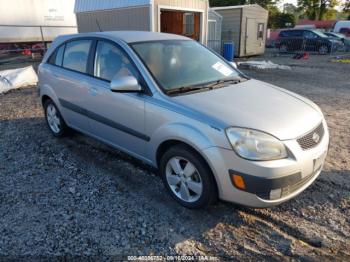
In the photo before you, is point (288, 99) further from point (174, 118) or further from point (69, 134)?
point (69, 134)

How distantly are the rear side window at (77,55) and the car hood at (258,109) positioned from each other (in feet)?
5.74

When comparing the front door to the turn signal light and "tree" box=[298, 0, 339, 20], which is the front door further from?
"tree" box=[298, 0, 339, 20]

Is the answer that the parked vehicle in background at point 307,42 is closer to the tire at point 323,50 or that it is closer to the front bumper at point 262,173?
the tire at point 323,50

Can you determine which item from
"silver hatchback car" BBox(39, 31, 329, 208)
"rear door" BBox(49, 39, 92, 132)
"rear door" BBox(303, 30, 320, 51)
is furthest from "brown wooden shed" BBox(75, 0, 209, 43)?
"rear door" BBox(303, 30, 320, 51)

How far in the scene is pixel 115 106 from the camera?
11.8 ft

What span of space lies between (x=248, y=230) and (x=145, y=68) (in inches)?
76.6

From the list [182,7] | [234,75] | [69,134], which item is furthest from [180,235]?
[182,7]

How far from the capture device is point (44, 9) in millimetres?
16984

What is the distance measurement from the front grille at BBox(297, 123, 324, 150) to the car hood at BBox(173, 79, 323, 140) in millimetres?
48

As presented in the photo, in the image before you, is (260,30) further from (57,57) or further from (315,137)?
(315,137)

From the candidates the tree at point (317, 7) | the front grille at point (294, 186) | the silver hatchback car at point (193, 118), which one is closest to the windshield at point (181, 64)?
the silver hatchback car at point (193, 118)

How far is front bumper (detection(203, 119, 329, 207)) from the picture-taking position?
255cm

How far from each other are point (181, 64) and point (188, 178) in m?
1.35

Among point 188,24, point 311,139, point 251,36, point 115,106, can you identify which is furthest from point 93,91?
point 251,36
